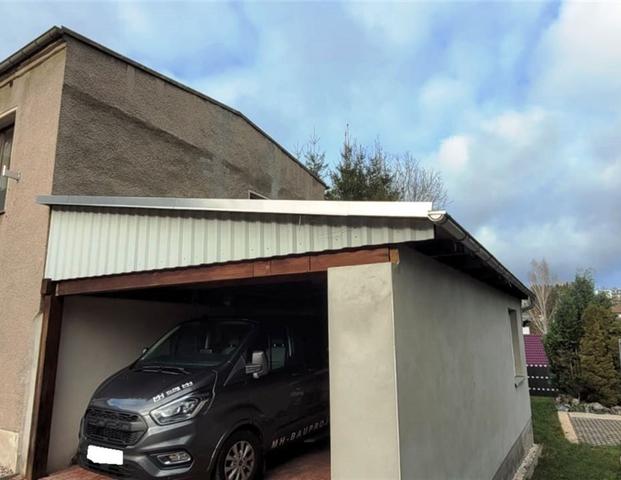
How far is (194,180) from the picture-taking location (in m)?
9.85

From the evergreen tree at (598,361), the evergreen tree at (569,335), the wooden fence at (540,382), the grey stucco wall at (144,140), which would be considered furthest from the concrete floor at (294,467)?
the wooden fence at (540,382)

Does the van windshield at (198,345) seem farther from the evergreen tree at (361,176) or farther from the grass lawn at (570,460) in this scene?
the evergreen tree at (361,176)

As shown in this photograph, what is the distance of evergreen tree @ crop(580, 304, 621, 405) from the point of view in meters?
14.8

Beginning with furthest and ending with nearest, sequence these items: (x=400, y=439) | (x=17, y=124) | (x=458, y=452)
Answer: (x=17, y=124) → (x=458, y=452) → (x=400, y=439)

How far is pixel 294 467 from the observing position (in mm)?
5633

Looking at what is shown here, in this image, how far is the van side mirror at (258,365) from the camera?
5.04 metres

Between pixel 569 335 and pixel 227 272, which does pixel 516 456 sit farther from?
pixel 569 335

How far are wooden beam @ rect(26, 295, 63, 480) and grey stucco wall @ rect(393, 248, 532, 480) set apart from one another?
497 cm

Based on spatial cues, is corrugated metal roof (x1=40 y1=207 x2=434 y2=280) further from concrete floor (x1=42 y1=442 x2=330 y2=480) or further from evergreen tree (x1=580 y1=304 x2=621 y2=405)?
evergreen tree (x1=580 y1=304 x2=621 y2=405)

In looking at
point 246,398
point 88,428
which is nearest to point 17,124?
point 88,428

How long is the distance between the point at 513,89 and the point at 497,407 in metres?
7.19

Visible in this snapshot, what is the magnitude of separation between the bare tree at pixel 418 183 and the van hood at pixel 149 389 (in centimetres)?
2098

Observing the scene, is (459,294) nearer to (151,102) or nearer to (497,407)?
(497,407)

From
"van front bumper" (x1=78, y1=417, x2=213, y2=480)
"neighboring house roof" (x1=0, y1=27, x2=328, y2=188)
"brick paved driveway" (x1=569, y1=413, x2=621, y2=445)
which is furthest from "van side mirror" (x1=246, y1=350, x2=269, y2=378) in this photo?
"brick paved driveway" (x1=569, y1=413, x2=621, y2=445)
